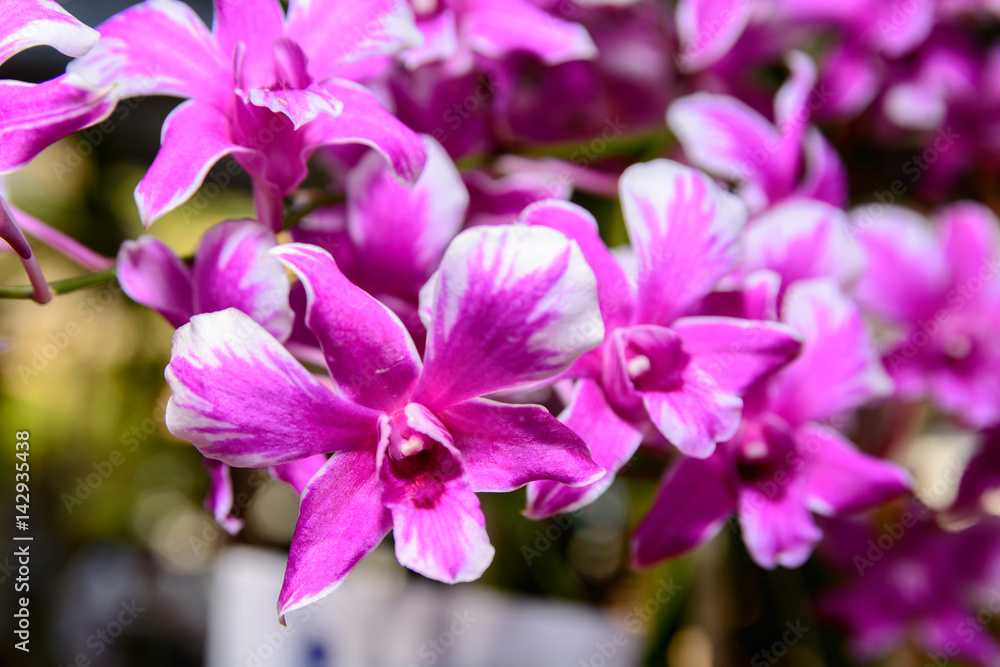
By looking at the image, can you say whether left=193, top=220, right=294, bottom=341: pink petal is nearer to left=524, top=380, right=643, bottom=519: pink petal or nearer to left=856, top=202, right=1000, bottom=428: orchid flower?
left=524, top=380, right=643, bottom=519: pink petal

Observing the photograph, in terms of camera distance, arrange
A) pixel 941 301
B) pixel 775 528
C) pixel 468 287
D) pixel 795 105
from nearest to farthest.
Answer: pixel 468 287, pixel 775 528, pixel 795 105, pixel 941 301

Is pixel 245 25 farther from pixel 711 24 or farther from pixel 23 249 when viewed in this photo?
pixel 711 24

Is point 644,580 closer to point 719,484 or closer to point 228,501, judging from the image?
point 719,484

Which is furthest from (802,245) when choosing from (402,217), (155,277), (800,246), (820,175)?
(155,277)

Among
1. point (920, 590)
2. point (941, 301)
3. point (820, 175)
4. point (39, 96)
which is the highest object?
point (39, 96)

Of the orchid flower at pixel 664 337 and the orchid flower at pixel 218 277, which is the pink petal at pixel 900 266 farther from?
the orchid flower at pixel 218 277

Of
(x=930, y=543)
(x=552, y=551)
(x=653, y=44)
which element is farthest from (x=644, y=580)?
(x=653, y=44)

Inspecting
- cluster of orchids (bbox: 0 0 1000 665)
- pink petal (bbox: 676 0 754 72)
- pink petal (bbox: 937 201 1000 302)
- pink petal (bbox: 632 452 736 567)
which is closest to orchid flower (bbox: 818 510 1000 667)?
cluster of orchids (bbox: 0 0 1000 665)
